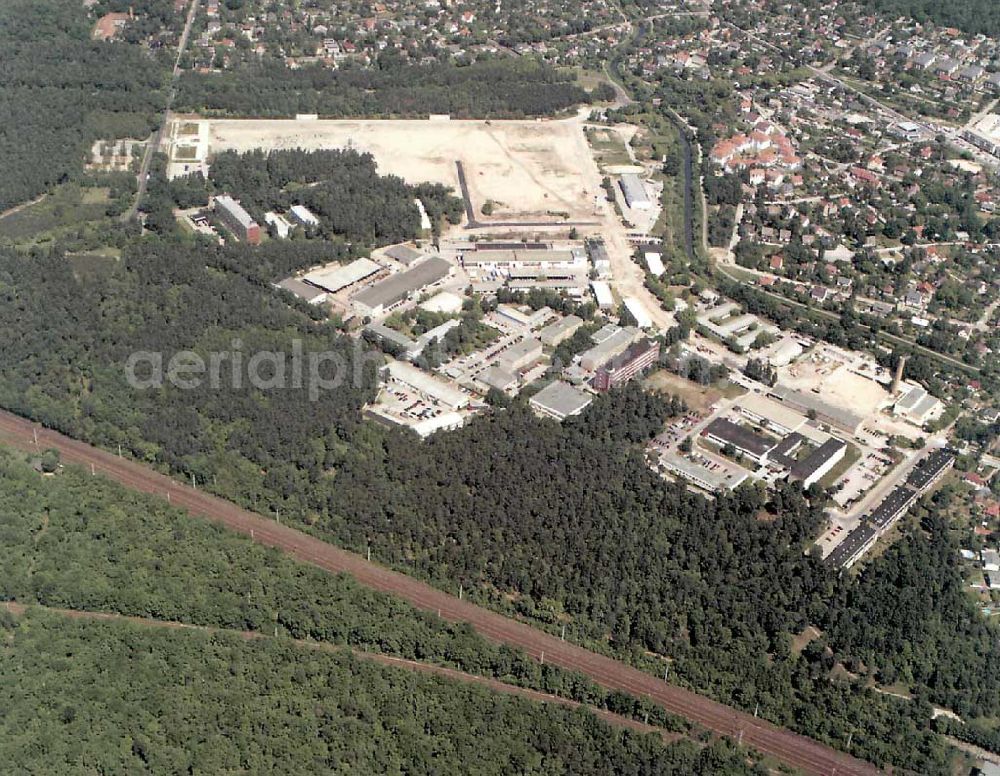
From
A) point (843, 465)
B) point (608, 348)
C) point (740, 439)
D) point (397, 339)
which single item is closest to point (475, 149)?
point (397, 339)

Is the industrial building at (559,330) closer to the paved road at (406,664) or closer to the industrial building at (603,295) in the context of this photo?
the industrial building at (603,295)

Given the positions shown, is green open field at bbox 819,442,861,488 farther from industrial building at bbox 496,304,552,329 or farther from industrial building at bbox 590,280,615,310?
industrial building at bbox 496,304,552,329

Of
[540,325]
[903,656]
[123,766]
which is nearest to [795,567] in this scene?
[903,656]

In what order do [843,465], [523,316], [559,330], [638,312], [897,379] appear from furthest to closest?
1. [638,312]
2. [523,316]
3. [559,330]
4. [897,379]
5. [843,465]

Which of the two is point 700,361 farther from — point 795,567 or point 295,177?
point 295,177

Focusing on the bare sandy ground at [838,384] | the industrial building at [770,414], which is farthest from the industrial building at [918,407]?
the industrial building at [770,414]

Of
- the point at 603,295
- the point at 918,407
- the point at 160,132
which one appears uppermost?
the point at 918,407

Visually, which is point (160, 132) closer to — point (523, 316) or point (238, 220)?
point (238, 220)
